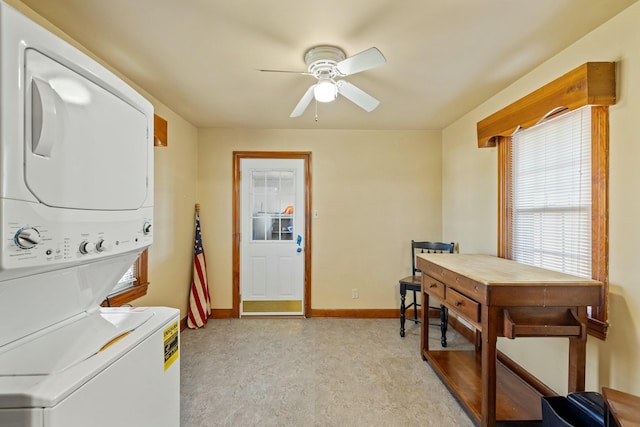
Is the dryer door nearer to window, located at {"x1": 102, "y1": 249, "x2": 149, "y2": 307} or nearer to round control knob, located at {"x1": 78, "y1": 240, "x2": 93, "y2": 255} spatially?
round control knob, located at {"x1": 78, "y1": 240, "x2": 93, "y2": 255}

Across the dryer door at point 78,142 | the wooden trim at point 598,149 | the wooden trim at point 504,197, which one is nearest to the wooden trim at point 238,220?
the wooden trim at point 504,197

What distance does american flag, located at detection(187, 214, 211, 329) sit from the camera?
3281mm

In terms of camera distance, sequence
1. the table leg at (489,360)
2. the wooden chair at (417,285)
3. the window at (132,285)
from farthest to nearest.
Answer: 1. the wooden chair at (417,285)
2. the window at (132,285)
3. the table leg at (489,360)

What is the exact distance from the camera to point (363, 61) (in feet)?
5.23

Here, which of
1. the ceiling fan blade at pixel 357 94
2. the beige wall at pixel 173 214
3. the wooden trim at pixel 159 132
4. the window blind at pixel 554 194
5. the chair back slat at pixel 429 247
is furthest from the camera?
the chair back slat at pixel 429 247

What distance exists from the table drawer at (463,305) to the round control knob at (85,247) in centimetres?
182

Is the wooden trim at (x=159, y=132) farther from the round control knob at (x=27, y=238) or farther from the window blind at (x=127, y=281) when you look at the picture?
the round control knob at (x=27, y=238)

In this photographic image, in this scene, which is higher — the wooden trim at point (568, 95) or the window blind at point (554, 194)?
the wooden trim at point (568, 95)

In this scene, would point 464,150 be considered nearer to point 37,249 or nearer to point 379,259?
point 379,259

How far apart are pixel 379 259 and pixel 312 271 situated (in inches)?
33.2

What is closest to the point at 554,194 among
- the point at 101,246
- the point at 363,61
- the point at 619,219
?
the point at 619,219

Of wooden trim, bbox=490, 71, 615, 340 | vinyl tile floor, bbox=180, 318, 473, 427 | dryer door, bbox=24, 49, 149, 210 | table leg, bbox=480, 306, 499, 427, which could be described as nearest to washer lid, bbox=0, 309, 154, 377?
dryer door, bbox=24, 49, 149, 210

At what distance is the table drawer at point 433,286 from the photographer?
85.9 inches

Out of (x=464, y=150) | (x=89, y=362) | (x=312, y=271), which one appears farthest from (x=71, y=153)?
(x=464, y=150)
